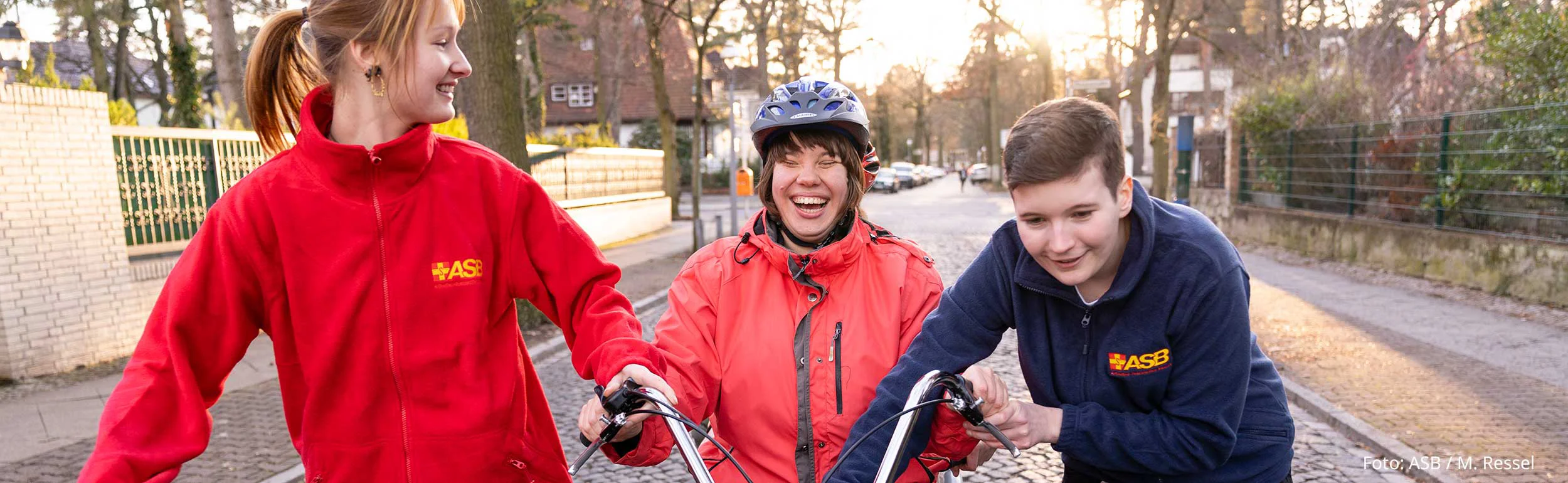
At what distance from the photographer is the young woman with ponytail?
2.25 metres

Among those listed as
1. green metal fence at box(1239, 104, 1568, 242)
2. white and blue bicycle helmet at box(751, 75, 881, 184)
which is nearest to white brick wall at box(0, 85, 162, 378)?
white and blue bicycle helmet at box(751, 75, 881, 184)

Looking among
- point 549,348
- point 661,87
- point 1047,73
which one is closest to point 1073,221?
Answer: point 549,348

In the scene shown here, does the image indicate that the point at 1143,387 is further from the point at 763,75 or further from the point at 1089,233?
the point at 763,75

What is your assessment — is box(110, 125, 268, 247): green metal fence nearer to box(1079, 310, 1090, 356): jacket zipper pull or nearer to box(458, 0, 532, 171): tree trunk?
box(458, 0, 532, 171): tree trunk

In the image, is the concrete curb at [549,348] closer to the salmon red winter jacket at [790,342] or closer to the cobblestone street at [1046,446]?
the cobblestone street at [1046,446]

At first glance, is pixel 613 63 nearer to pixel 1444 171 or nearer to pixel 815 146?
pixel 1444 171

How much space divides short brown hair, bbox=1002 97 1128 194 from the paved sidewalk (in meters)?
4.11

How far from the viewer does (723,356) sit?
2760 mm

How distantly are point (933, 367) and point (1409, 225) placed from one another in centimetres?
1322

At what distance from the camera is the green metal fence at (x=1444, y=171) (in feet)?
35.3

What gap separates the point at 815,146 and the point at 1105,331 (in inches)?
37.6

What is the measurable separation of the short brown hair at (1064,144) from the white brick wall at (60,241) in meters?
9.25

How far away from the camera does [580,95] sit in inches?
2269

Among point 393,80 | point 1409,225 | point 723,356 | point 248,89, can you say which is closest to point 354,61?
point 393,80
